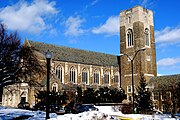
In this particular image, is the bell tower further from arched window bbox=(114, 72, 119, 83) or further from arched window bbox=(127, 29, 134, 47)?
arched window bbox=(114, 72, 119, 83)

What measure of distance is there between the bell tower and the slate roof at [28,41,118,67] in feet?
20.5

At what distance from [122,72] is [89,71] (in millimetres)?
8770

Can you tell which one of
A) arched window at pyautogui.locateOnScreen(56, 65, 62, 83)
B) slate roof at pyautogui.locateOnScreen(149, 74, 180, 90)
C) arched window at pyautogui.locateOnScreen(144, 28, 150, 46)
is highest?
arched window at pyautogui.locateOnScreen(144, 28, 150, 46)

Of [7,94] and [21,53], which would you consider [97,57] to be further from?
[21,53]

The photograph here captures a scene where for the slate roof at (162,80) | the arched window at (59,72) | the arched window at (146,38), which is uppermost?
the arched window at (146,38)

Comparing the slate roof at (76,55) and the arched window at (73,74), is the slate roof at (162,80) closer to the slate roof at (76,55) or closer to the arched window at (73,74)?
the slate roof at (76,55)

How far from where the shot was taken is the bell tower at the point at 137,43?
65312 millimetres

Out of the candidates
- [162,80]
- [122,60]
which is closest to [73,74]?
[122,60]

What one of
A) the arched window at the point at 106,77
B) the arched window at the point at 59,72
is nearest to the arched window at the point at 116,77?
the arched window at the point at 106,77

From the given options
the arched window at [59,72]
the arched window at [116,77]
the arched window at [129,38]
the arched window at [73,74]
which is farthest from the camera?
the arched window at [116,77]

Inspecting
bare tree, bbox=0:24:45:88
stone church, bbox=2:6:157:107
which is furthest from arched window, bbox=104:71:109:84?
bare tree, bbox=0:24:45:88

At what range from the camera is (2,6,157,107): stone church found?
2507 inches

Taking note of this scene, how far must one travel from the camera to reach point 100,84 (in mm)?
70500

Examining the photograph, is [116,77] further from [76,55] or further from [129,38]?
[76,55]
